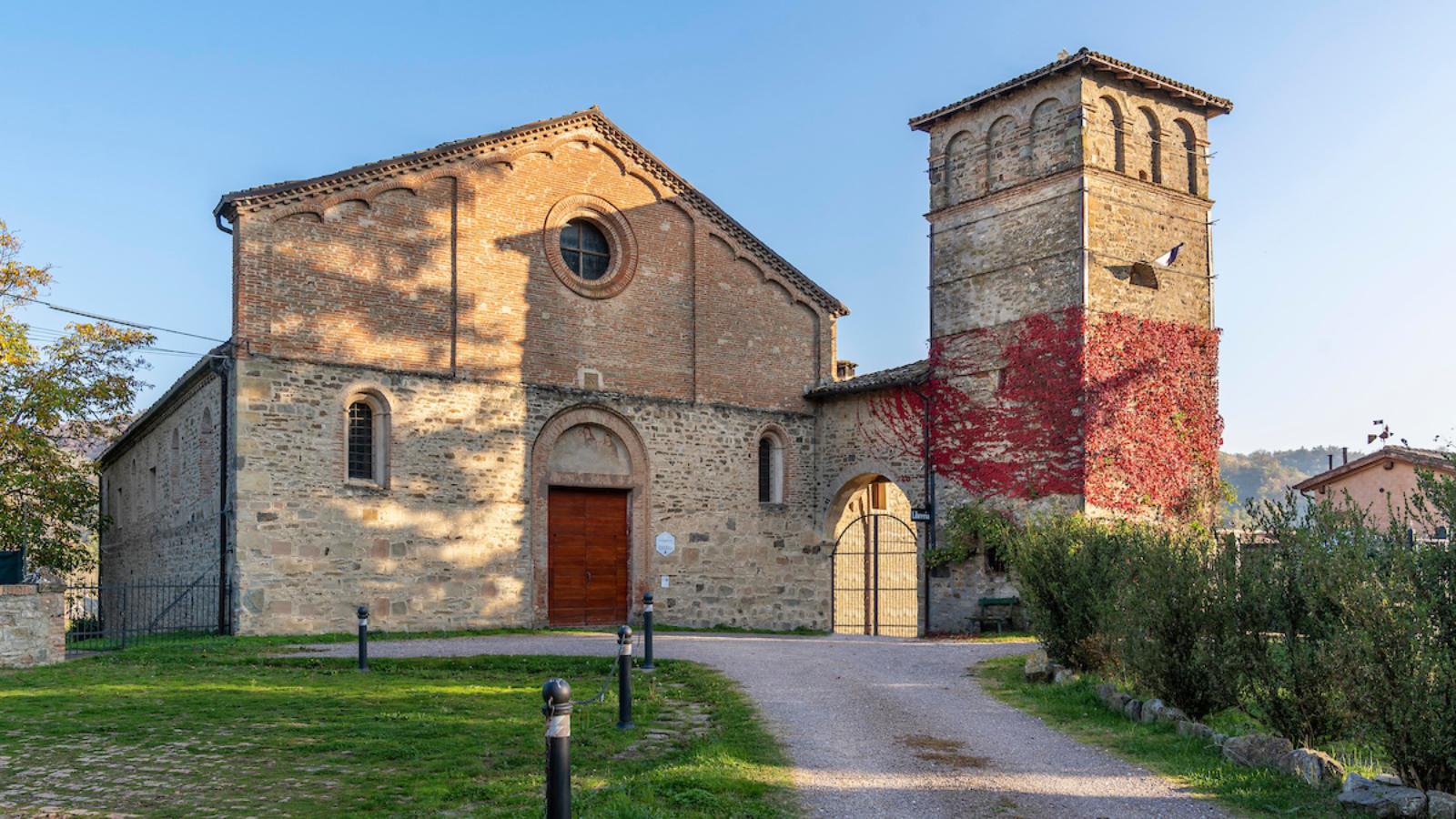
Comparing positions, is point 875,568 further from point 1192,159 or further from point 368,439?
point 368,439

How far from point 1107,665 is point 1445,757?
20.3ft

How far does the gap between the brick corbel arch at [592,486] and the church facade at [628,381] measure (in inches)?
1.9

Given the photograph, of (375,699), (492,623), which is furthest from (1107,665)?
(492,623)

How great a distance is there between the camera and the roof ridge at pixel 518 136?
20625mm

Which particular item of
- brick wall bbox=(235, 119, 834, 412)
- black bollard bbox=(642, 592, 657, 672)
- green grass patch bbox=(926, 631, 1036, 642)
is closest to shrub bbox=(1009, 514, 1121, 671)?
black bollard bbox=(642, 592, 657, 672)

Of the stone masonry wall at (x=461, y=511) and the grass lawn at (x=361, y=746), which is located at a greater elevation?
the stone masonry wall at (x=461, y=511)

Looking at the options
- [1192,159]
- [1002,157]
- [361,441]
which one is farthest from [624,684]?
[1192,159]

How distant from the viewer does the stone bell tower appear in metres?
23.1

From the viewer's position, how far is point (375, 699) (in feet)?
41.2

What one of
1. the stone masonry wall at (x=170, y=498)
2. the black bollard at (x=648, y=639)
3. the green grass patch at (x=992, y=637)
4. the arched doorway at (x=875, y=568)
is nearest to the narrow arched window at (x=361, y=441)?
the stone masonry wall at (x=170, y=498)

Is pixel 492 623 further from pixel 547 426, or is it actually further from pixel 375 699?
pixel 375 699

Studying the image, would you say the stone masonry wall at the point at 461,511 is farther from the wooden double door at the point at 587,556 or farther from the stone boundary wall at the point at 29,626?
the stone boundary wall at the point at 29,626

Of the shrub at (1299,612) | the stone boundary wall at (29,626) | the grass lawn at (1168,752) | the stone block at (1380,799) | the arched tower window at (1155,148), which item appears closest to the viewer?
the stone block at (1380,799)

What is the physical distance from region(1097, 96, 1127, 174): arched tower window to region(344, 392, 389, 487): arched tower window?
15.1 m
